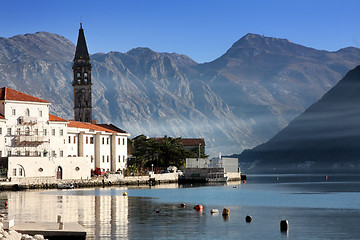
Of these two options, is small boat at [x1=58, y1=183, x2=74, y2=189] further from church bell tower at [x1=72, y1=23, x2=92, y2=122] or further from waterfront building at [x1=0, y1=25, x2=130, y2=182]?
church bell tower at [x1=72, y1=23, x2=92, y2=122]

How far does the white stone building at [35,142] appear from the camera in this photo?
406 ft

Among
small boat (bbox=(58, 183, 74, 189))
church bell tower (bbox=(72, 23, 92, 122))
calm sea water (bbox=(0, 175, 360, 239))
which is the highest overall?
church bell tower (bbox=(72, 23, 92, 122))

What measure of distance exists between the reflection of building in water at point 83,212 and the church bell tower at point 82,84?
330 feet

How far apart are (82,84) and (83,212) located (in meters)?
128

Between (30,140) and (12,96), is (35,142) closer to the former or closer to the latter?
(30,140)

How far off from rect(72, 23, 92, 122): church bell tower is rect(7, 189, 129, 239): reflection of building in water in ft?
330

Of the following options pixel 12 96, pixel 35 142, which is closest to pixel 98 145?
pixel 35 142

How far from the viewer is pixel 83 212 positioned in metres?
67.9

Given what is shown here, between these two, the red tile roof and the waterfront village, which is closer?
the waterfront village

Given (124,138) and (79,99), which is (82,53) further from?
(124,138)

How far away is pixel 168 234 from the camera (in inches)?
1993

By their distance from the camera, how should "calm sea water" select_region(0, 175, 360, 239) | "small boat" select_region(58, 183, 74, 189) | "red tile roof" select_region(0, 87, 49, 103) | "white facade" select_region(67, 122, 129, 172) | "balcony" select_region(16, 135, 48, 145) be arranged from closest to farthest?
"calm sea water" select_region(0, 175, 360, 239)
"small boat" select_region(58, 183, 74, 189)
"red tile roof" select_region(0, 87, 49, 103)
"balcony" select_region(16, 135, 48, 145)
"white facade" select_region(67, 122, 129, 172)

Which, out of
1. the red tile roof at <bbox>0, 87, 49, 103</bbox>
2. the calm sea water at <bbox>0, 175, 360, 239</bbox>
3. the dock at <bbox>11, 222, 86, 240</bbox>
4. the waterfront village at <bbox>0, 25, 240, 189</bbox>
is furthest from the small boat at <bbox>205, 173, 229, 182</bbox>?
the dock at <bbox>11, 222, 86, 240</bbox>

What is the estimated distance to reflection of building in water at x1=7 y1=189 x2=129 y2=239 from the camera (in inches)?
2112
